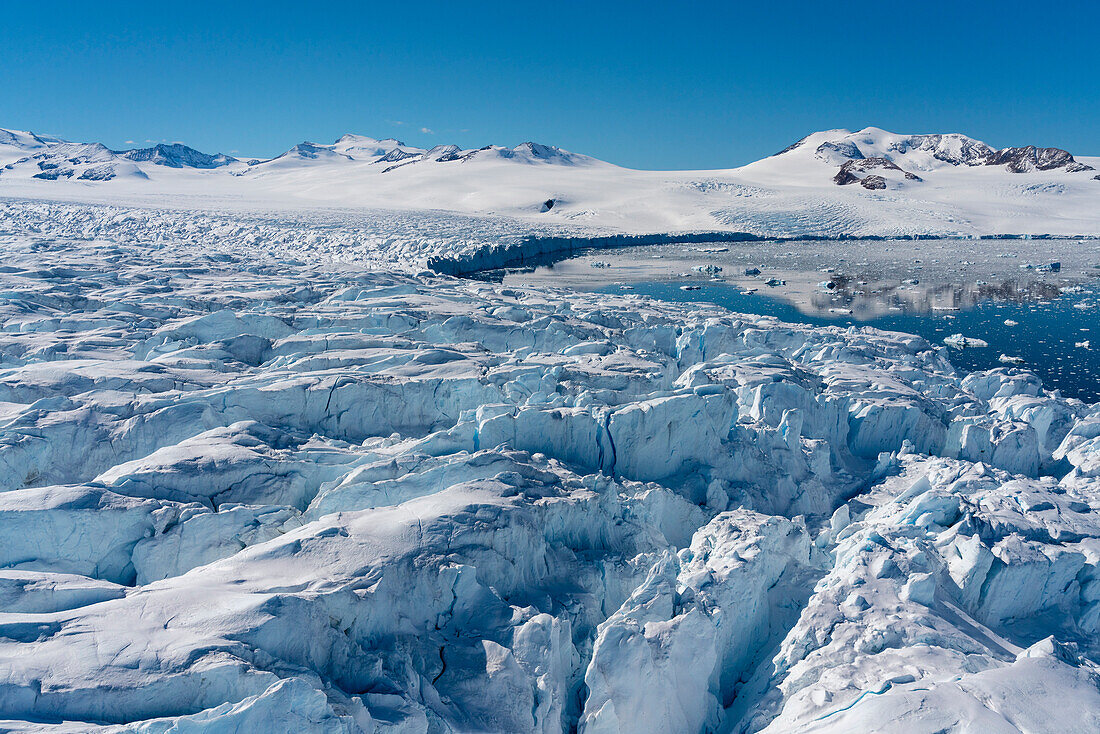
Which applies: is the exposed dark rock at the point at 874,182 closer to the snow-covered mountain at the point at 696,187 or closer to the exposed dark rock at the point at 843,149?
the snow-covered mountain at the point at 696,187

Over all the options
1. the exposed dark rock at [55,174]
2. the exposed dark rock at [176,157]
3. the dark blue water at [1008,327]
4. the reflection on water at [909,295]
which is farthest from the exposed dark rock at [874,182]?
the exposed dark rock at [176,157]

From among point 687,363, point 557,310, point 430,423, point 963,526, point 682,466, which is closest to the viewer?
point 963,526

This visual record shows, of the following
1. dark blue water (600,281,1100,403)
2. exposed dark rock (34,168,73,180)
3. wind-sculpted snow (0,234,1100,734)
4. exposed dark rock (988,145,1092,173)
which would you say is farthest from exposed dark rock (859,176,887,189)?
exposed dark rock (34,168,73,180)

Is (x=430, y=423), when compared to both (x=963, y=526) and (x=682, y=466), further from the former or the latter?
(x=963, y=526)

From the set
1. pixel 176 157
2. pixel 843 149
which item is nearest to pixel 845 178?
pixel 843 149

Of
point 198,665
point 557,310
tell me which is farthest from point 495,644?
point 557,310

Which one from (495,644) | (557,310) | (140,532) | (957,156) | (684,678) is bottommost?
(684,678)
